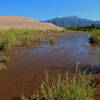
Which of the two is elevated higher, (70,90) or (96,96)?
(70,90)

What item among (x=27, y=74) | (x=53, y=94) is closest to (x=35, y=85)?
(x=27, y=74)

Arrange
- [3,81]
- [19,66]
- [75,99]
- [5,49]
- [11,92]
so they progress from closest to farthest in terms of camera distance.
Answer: [75,99] < [11,92] < [3,81] < [19,66] < [5,49]

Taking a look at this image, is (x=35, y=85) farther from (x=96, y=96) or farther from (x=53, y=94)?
(x=53, y=94)

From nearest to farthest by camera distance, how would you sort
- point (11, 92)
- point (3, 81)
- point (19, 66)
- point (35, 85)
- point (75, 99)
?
point (75, 99), point (11, 92), point (35, 85), point (3, 81), point (19, 66)

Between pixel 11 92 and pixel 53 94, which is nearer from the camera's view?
pixel 53 94

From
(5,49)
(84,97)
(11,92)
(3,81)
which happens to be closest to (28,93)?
(11,92)

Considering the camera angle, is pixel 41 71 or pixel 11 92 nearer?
pixel 11 92

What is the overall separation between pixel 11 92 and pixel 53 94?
2113 mm

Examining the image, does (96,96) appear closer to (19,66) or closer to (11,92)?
(11,92)

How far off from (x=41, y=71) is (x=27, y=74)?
620mm

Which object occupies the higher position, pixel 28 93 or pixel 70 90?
pixel 70 90

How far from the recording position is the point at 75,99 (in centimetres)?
540

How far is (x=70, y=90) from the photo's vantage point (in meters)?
5.57

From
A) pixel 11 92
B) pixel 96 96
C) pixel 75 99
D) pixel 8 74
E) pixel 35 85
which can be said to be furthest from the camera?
pixel 8 74
